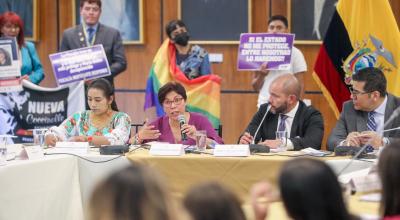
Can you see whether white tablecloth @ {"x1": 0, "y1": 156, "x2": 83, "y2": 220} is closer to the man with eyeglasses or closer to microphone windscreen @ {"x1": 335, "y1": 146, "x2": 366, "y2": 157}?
microphone windscreen @ {"x1": 335, "y1": 146, "x2": 366, "y2": 157}

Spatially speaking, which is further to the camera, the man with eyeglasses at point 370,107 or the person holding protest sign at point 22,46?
the person holding protest sign at point 22,46

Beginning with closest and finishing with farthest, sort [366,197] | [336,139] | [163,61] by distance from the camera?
[366,197], [336,139], [163,61]

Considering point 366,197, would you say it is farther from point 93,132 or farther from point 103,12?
point 103,12

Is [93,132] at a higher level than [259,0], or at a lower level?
lower

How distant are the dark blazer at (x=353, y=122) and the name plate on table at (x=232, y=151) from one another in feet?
2.61

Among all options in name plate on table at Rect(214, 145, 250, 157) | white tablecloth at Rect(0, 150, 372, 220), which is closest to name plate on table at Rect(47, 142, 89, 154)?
white tablecloth at Rect(0, 150, 372, 220)

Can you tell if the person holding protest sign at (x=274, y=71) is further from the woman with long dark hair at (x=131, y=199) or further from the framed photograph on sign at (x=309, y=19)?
the woman with long dark hair at (x=131, y=199)

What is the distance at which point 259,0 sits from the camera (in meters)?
8.62

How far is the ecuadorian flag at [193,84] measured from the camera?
7270mm

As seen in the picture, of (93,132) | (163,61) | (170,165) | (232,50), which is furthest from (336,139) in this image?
(232,50)

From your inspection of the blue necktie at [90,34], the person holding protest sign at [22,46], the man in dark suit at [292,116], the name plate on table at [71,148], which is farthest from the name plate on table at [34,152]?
the blue necktie at [90,34]

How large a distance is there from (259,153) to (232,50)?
4103 mm

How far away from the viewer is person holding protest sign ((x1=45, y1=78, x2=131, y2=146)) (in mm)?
5312

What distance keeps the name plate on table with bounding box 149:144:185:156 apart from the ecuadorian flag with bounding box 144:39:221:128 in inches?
101
